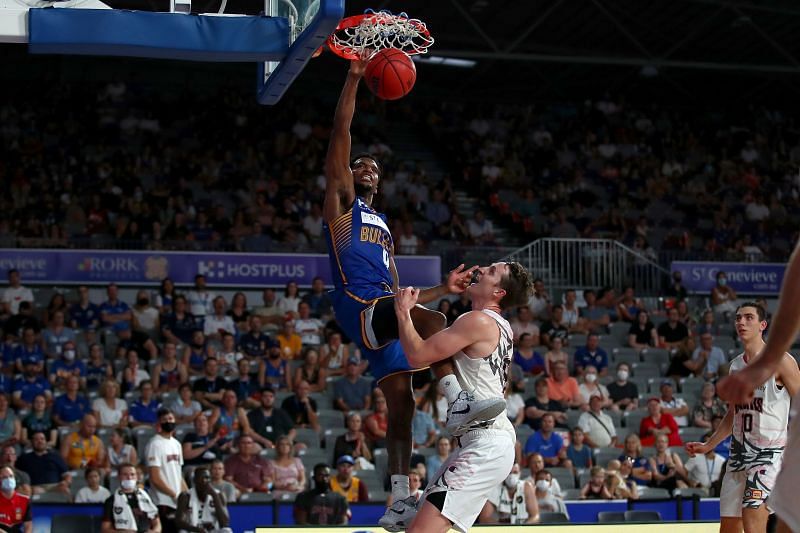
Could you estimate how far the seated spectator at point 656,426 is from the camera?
15.7 meters

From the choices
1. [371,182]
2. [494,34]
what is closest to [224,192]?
[494,34]

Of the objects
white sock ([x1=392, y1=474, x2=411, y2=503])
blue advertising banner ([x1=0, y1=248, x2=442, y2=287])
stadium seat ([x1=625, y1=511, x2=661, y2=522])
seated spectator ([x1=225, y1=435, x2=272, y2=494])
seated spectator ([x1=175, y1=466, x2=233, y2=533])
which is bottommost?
stadium seat ([x1=625, y1=511, x2=661, y2=522])

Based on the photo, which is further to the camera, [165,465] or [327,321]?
[327,321]

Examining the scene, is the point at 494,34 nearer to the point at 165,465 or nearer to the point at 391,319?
the point at 165,465

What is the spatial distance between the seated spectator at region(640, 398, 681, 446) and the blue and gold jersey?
936 cm

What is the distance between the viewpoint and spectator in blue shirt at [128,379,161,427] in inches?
570

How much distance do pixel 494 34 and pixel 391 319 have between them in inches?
768

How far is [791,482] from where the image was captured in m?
4.11

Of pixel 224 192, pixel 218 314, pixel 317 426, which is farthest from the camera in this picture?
pixel 224 192

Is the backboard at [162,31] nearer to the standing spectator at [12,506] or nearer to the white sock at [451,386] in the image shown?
the white sock at [451,386]

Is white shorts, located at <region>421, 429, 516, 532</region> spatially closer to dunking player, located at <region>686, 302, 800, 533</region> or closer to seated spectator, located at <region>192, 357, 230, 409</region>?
dunking player, located at <region>686, 302, 800, 533</region>

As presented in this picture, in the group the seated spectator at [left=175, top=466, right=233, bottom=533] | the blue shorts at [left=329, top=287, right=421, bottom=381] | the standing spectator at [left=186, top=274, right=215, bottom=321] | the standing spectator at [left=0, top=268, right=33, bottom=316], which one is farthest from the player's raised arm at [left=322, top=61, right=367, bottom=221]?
the standing spectator at [left=0, top=268, right=33, bottom=316]

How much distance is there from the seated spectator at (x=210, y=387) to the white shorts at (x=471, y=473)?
8833mm

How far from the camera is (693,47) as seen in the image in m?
26.5
